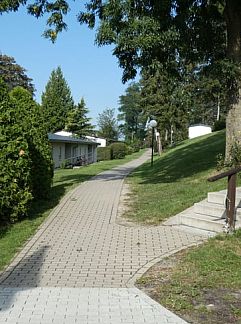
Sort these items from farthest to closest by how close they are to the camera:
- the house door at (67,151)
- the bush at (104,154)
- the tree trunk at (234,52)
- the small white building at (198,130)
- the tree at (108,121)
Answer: the tree at (108,121)
the bush at (104,154)
the small white building at (198,130)
the house door at (67,151)
the tree trunk at (234,52)

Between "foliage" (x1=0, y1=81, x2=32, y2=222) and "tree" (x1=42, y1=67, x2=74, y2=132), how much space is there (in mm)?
66933

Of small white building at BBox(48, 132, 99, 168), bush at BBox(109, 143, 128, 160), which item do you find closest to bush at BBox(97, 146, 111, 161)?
bush at BBox(109, 143, 128, 160)

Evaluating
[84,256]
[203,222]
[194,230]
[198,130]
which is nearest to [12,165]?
[84,256]

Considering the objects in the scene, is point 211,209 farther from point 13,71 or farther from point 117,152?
point 13,71

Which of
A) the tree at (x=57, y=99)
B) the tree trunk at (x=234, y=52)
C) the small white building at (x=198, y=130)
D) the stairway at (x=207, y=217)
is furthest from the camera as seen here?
the tree at (x=57, y=99)

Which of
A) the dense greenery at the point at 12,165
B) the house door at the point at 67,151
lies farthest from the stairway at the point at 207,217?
the house door at the point at 67,151

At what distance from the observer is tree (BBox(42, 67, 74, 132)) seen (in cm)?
8020

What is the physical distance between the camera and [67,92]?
9050cm

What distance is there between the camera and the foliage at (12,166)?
8.92m

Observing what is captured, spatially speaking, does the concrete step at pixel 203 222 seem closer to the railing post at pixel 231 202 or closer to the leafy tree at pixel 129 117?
the railing post at pixel 231 202

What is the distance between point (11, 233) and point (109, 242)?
1991 millimetres

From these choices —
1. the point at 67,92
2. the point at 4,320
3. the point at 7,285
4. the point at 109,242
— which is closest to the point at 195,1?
the point at 109,242

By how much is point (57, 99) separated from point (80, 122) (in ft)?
71.6

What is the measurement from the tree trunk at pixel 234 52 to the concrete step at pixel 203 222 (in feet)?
16.0
